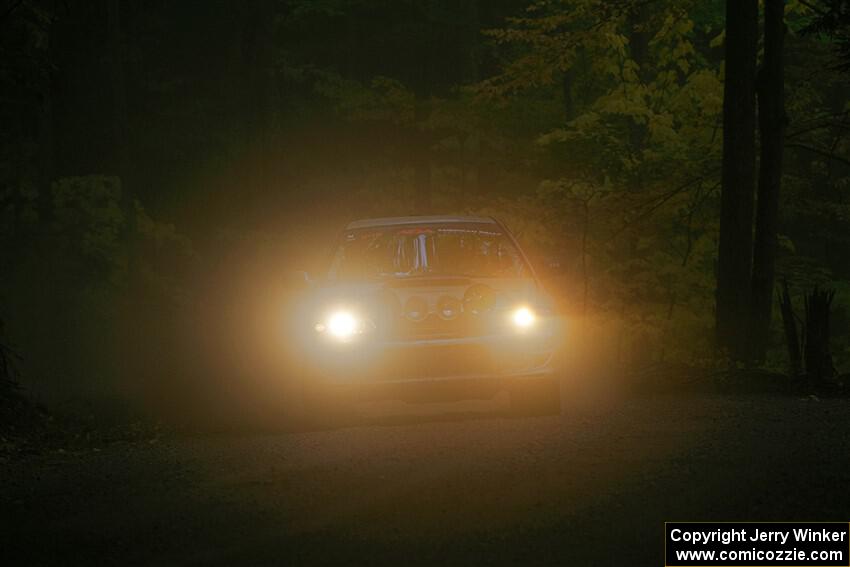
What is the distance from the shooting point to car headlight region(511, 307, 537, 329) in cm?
1185

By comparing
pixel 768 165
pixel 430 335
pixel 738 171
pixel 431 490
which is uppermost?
pixel 768 165

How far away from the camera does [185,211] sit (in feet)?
133

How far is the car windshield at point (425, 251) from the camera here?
12.8 m

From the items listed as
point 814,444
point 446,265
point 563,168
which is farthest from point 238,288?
point 814,444

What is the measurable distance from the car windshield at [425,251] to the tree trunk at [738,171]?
7.57 meters

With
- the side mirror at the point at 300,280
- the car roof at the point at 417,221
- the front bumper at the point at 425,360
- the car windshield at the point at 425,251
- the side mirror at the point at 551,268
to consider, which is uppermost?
the car roof at the point at 417,221

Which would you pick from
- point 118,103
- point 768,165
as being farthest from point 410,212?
point 768,165

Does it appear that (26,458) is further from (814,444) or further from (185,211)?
(185,211)

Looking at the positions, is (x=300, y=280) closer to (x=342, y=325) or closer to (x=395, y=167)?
(x=342, y=325)

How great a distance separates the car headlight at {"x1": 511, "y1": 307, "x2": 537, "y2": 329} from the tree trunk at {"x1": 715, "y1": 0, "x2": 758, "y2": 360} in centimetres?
843

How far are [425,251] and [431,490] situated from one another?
438 cm

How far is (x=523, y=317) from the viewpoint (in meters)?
11.9

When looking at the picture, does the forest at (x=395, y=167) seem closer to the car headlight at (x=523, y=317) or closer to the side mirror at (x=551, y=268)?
the side mirror at (x=551, y=268)

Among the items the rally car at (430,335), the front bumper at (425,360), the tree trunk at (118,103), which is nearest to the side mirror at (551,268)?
the rally car at (430,335)
